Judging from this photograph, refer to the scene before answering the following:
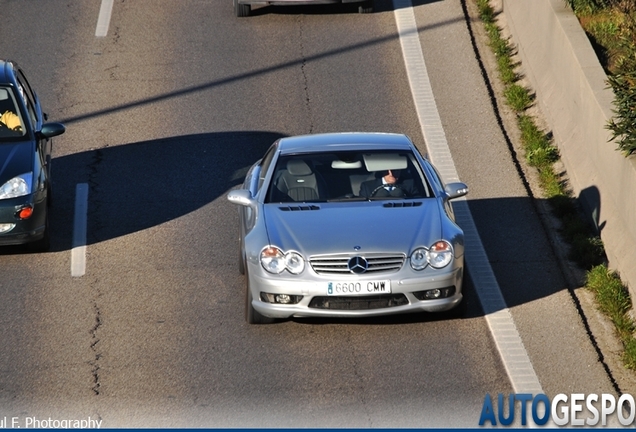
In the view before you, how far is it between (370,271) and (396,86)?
24.3 feet

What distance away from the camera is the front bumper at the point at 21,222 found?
11.9m

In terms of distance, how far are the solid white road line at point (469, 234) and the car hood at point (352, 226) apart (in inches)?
40.6

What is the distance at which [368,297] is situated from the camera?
391 inches

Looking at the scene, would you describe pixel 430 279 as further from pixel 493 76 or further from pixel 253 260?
pixel 493 76

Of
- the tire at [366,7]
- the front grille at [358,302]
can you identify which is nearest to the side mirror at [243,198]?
the front grille at [358,302]

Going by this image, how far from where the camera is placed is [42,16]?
66.4ft

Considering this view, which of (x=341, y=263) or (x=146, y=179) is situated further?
(x=146, y=179)

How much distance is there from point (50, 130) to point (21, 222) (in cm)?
Result: 128

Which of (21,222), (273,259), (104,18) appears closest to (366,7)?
(104,18)

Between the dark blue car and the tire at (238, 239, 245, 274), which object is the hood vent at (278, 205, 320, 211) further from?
the dark blue car

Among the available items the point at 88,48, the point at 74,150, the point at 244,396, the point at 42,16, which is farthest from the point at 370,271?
the point at 42,16

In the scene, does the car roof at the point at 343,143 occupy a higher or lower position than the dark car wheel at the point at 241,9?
lower

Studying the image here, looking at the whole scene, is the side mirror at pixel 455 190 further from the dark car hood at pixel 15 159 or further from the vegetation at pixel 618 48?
the dark car hood at pixel 15 159

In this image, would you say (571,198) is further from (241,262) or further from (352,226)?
(241,262)
